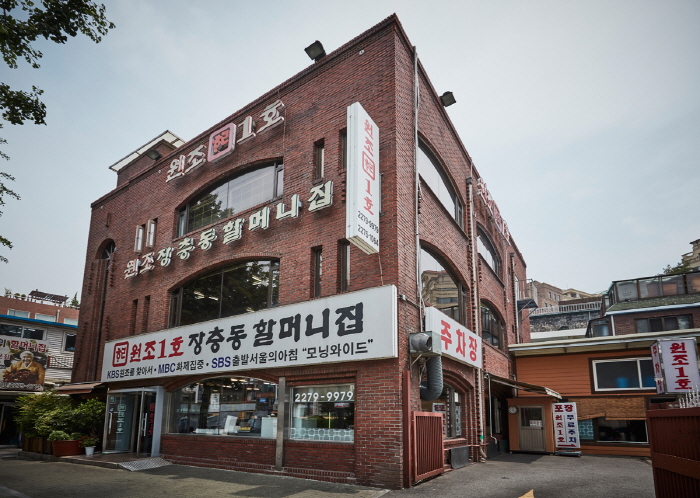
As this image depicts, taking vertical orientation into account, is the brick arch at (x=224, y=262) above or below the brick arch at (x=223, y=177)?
below

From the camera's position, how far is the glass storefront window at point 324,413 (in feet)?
38.1

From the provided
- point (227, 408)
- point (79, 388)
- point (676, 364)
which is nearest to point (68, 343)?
Answer: point (79, 388)

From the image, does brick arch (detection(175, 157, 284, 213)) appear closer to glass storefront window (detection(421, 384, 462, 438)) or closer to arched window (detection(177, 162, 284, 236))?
arched window (detection(177, 162, 284, 236))

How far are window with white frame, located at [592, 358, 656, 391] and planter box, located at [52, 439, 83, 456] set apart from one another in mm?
19127

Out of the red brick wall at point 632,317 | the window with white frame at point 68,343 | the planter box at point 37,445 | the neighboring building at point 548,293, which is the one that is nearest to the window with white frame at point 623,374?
the red brick wall at point 632,317

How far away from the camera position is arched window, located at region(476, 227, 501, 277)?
20.4 meters

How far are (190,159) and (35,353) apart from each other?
16212mm

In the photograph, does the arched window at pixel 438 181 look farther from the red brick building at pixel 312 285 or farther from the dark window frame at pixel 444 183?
the red brick building at pixel 312 285

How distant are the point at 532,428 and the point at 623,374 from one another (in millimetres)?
4121

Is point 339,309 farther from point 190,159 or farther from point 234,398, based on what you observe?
point 190,159

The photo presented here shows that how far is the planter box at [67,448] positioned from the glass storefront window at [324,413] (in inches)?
368

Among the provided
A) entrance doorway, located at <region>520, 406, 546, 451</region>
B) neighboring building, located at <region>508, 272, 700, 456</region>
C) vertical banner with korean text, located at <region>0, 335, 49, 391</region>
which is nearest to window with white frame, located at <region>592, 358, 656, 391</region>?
neighboring building, located at <region>508, 272, 700, 456</region>

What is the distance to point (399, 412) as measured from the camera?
1071 cm

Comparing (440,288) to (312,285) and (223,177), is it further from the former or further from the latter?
(223,177)
